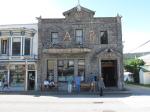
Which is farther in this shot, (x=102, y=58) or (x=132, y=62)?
(x=132, y=62)

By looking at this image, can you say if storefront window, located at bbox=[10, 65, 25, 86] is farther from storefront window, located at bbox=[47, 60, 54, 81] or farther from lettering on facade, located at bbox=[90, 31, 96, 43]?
lettering on facade, located at bbox=[90, 31, 96, 43]

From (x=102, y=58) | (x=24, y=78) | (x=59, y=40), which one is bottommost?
(x=24, y=78)

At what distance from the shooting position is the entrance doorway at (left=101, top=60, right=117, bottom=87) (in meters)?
31.5

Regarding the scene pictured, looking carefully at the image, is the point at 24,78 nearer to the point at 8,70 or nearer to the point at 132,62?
the point at 8,70

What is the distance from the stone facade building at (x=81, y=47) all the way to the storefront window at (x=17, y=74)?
219 centimetres

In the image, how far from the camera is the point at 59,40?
31703 millimetres

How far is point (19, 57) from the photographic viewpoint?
31172 mm

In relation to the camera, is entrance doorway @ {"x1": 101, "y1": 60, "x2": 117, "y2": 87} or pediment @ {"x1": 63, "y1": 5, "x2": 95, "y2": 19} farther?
pediment @ {"x1": 63, "y1": 5, "x2": 95, "y2": 19}

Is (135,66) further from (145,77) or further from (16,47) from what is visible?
(16,47)

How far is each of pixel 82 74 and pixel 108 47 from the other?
446 centimetres

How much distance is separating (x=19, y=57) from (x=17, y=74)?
219cm

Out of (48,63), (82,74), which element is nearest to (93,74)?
(82,74)

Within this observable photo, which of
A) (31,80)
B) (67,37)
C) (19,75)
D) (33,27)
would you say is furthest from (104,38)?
(19,75)

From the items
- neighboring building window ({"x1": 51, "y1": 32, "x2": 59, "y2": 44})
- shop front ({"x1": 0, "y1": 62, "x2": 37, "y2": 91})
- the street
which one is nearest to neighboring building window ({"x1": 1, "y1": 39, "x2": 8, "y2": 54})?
shop front ({"x1": 0, "y1": 62, "x2": 37, "y2": 91})
